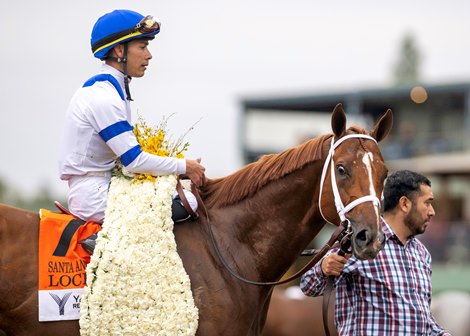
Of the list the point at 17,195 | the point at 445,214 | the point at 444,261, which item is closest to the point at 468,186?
the point at 445,214

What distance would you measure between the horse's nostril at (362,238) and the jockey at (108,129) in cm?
103

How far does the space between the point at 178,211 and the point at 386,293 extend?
1.42 meters

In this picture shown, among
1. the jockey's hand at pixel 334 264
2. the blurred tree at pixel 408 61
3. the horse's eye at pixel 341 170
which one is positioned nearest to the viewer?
the horse's eye at pixel 341 170

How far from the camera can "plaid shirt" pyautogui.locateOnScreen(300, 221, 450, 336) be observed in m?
5.62

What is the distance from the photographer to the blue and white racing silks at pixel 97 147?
5.31 m

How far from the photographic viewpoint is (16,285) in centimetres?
514

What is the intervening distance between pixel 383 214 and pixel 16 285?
2455 millimetres

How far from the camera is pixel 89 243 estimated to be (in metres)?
5.23

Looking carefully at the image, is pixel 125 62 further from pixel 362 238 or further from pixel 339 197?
pixel 362 238

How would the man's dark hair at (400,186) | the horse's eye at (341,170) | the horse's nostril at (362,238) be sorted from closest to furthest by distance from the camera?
the horse's nostril at (362,238) < the horse's eye at (341,170) < the man's dark hair at (400,186)

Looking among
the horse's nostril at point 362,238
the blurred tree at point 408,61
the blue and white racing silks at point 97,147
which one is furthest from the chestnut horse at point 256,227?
the blurred tree at point 408,61

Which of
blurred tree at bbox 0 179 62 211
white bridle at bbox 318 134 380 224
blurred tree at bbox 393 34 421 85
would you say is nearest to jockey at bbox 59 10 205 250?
white bridle at bbox 318 134 380 224

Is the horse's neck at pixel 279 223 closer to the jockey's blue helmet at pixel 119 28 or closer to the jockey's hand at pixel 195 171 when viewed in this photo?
the jockey's hand at pixel 195 171

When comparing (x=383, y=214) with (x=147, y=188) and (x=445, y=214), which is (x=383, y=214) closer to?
(x=147, y=188)
